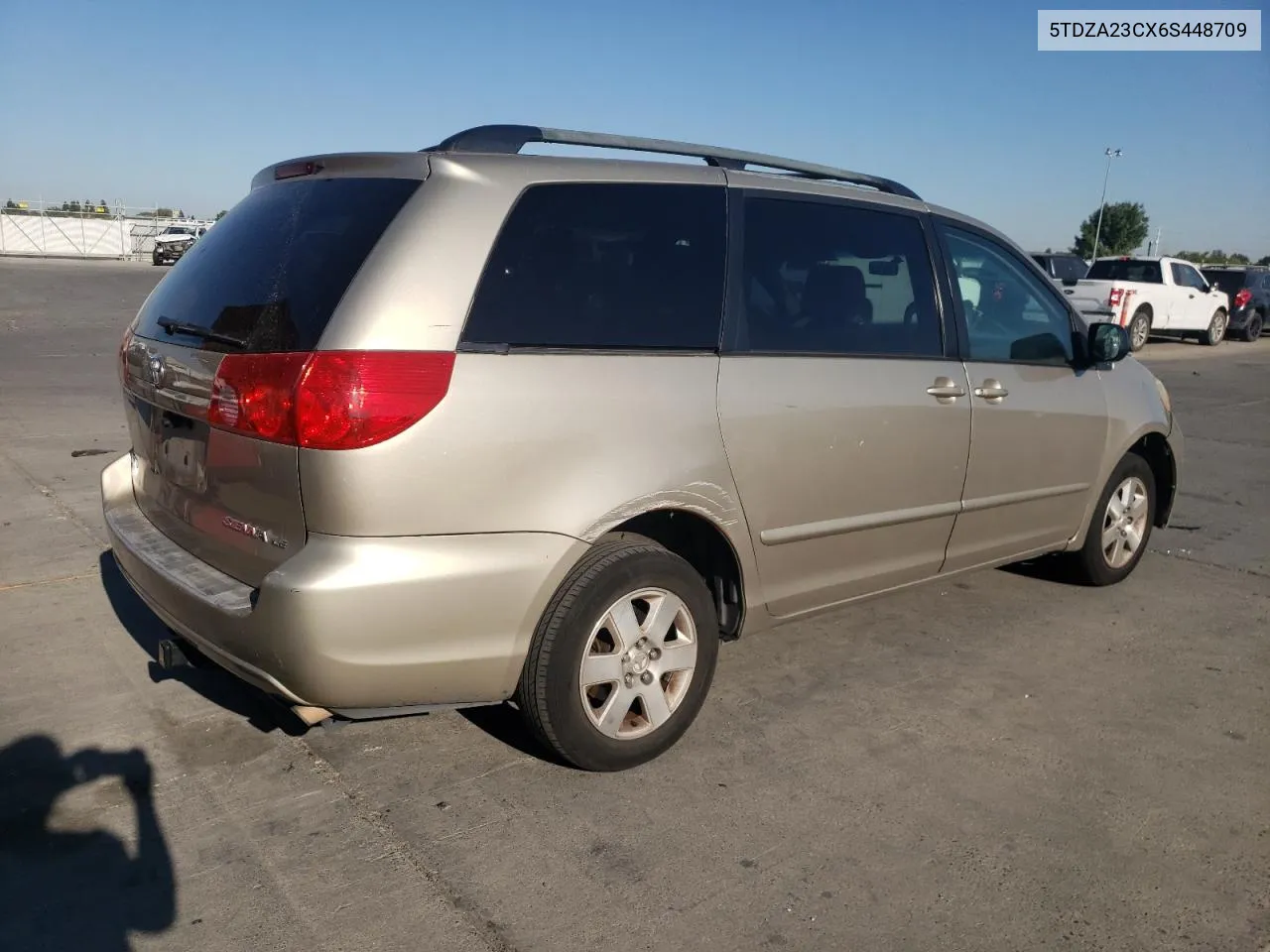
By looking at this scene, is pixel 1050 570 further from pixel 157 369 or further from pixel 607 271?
pixel 157 369

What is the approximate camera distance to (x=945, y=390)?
4.02 meters

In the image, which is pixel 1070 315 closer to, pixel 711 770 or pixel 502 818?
pixel 711 770

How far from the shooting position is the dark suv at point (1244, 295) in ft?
79.8

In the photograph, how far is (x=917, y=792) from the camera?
10.5ft

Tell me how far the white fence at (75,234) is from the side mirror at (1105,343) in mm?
44327


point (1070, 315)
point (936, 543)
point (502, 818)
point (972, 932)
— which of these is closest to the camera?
point (972, 932)

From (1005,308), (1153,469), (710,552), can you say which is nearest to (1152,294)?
(1153,469)

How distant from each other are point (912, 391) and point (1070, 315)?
4.71 ft

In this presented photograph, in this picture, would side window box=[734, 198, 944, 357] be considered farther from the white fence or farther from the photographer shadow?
the white fence

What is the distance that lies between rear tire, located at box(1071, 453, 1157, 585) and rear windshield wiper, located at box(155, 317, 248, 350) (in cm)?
396

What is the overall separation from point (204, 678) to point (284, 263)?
1.71 metres

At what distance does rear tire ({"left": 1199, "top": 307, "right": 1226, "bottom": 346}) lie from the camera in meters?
22.7

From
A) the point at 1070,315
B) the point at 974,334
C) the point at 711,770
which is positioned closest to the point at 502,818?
the point at 711,770

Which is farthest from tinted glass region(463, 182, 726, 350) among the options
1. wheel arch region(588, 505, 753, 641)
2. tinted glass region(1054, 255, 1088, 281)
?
tinted glass region(1054, 255, 1088, 281)
